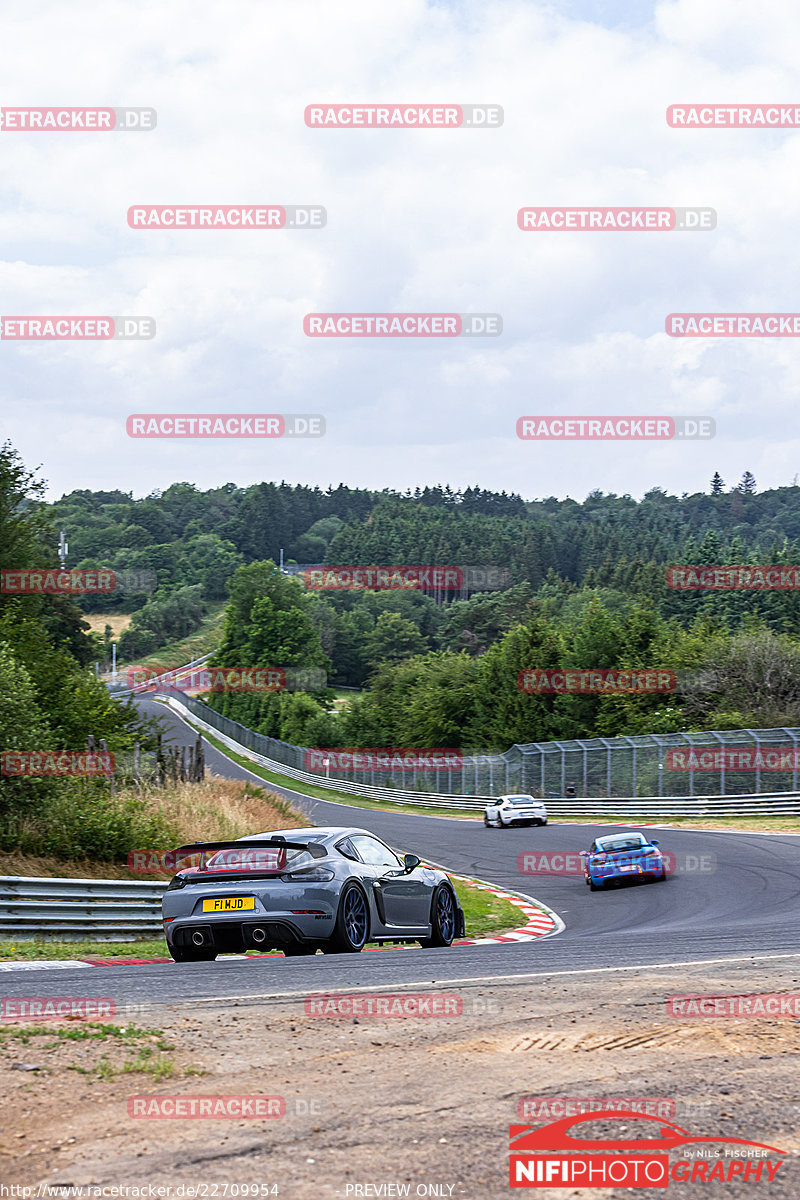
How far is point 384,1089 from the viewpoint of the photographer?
17.4 ft

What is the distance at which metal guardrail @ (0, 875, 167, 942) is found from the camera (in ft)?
43.0

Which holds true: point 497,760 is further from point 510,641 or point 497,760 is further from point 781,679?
point 510,641

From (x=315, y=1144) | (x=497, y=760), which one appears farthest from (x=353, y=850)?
(x=497, y=760)

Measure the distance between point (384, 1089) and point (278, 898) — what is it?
4.75 meters

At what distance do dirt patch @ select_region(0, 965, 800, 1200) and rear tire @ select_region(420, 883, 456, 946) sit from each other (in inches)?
181

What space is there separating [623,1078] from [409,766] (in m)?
60.9

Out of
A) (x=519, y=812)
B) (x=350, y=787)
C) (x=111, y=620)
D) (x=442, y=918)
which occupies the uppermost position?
(x=111, y=620)

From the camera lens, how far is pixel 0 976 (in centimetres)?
923

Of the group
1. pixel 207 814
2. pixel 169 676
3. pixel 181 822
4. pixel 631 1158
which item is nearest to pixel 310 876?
pixel 631 1158

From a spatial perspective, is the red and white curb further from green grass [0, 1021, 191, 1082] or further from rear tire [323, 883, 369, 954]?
green grass [0, 1021, 191, 1082]

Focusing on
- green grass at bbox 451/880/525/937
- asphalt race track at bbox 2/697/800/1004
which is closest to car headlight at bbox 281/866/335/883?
asphalt race track at bbox 2/697/800/1004

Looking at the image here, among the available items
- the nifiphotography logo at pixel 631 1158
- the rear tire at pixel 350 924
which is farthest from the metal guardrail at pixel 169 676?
the nifiphotography logo at pixel 631 1158

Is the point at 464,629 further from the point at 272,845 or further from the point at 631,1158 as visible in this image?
the point at 631,1158

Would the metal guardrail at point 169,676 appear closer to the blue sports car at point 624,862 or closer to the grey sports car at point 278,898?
the blue sports car at point 624,862
